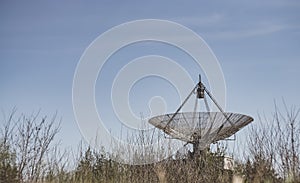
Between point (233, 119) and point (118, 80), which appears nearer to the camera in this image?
point (118, 80)

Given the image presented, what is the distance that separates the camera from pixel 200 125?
12.8m

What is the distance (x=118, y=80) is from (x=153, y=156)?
1.87m

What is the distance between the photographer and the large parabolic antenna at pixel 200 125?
472 inches

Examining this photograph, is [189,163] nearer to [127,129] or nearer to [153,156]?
[153,156]

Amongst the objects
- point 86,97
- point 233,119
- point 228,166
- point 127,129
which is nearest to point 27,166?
point 86,97

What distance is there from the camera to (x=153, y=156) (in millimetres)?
11047

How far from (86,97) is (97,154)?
63.6 inches

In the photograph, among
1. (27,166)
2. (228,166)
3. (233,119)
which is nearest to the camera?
(27,166)

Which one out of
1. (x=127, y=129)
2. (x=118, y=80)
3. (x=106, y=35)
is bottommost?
(x=127, y=129)

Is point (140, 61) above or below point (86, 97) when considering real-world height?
above

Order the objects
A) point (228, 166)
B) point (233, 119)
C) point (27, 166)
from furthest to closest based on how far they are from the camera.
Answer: point (233, 119), point (228, 166), point (27, 166)

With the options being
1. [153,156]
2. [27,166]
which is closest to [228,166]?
[153,156]

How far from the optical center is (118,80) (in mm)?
10742

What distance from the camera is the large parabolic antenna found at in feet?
39.3
